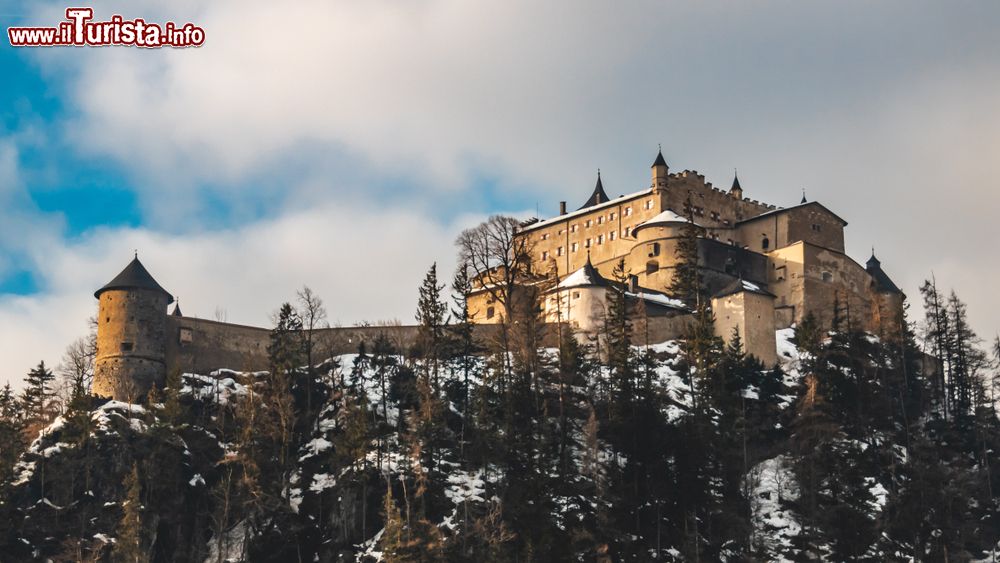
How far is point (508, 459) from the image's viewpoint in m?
68.6

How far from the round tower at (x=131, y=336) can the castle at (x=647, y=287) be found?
0.20ft

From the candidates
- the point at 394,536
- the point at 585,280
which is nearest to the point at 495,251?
the point at 585,280

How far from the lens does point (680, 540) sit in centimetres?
6775

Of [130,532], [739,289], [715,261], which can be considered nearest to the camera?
[130,532]

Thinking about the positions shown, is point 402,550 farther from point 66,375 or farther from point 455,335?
point 66,375

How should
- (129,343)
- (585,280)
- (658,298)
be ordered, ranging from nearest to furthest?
(129,343)
(585,280)
(658,298)

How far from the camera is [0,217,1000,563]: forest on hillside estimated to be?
6688 cm

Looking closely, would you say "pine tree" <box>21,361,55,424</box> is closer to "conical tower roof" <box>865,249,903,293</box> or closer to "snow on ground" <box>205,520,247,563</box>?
"snow on ground" <box>205,520,247,563</box>

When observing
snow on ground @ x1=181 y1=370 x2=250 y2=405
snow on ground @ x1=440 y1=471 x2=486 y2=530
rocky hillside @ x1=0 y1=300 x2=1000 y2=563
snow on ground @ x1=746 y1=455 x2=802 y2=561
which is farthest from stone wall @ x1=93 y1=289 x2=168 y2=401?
snow on ground @ x1=746 y1=455 x2=802 y2=561

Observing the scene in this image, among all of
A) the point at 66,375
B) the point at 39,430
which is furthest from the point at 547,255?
the point at 39,430

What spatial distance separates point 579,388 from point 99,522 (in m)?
27.5

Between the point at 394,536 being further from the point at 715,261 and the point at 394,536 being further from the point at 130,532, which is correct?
the point at 715,261

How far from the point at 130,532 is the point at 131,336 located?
19.7m

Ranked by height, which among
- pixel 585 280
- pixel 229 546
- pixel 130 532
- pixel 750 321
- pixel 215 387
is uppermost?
pixel 585 280
